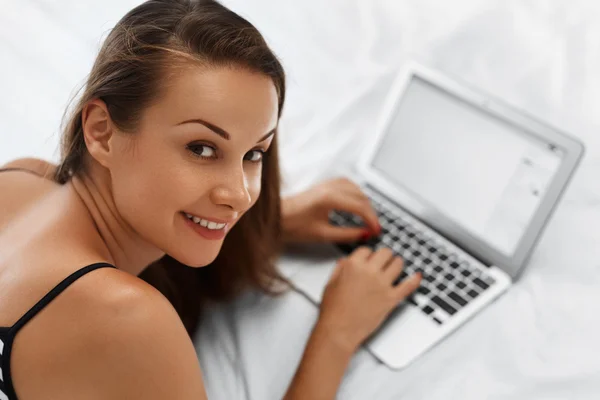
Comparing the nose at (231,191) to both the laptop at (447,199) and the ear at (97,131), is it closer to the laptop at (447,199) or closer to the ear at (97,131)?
the ear at (97,131)

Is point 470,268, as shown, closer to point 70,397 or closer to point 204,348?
point 204,348

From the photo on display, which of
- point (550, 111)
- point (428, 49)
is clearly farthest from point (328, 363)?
point (428, 49)

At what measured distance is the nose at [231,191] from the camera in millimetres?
772

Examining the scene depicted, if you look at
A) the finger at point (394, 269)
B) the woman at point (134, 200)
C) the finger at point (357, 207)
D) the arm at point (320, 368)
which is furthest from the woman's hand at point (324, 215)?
the woman at point (134, 200)

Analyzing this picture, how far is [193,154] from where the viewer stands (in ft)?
2.48

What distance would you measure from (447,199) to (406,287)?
0.68ft

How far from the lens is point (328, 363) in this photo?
94 centimetres

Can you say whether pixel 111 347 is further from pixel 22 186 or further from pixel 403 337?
pixel 403 337

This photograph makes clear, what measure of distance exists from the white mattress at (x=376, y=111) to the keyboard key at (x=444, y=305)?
0.03 metres

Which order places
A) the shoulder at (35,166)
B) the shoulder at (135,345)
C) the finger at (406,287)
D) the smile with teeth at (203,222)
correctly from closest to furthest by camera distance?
1. the shoulder at (135,345)
2. the smile with teeth at (203,222)
3. the shoulder at (35,166)
4. the finger at (406,287)

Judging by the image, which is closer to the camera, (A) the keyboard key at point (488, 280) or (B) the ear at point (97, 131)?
(B) the ear at point (97, 131)

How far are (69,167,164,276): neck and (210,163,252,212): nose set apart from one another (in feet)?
0.45

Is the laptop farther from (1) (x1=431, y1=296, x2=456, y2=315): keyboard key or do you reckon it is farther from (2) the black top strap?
(2) the black top strap

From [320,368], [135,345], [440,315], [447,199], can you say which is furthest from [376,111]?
[135,345]
